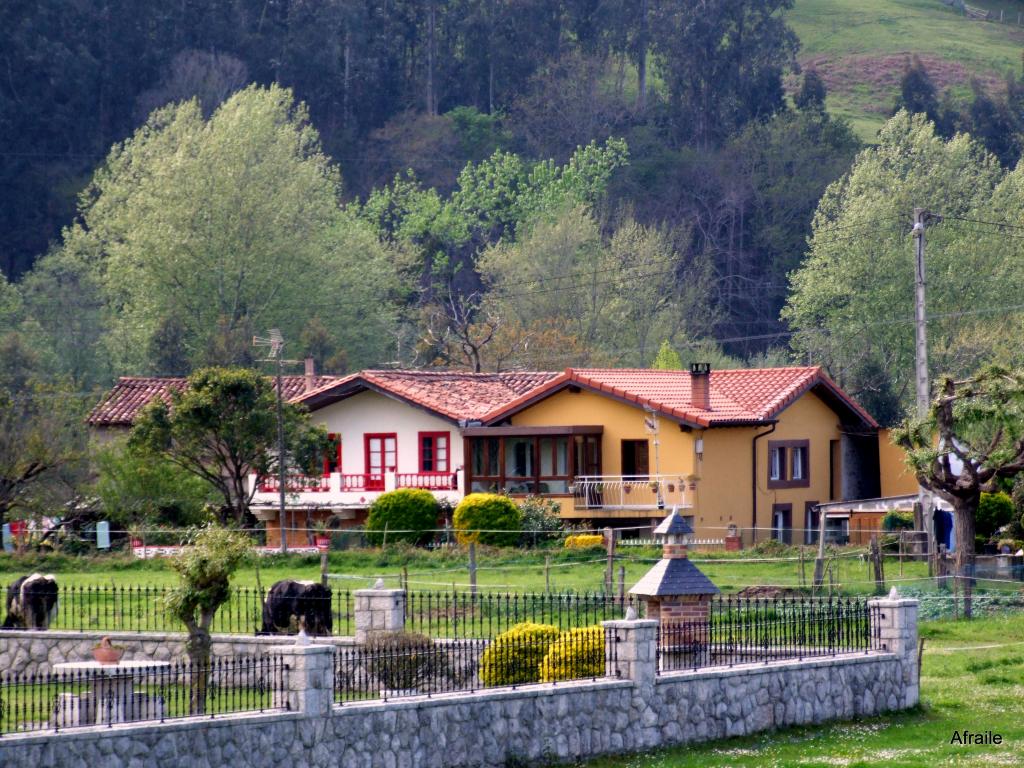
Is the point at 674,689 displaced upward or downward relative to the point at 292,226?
downward

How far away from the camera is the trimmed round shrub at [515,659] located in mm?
23969

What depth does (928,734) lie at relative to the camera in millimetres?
24062

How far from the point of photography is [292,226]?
79.6 meters

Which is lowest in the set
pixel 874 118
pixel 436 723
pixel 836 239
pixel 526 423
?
pixel 436 723

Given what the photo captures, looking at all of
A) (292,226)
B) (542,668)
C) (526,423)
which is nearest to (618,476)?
(526,423)

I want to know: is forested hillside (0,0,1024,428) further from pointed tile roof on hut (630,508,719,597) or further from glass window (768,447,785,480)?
pointed tile roof on hut (630,508,719,597)

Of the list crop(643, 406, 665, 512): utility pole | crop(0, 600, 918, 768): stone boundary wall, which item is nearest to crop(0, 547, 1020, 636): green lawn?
crop(0, 600, 918, 768): stone boundary wall

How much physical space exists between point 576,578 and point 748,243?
241 ft

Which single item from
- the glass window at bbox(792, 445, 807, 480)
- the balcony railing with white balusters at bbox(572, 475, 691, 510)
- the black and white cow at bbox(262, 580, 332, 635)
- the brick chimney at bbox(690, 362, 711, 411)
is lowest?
the black and white cow at bbox(262, 580, 332, 635)

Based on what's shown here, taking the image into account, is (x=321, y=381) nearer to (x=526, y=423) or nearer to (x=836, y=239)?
(x=526, y=423)

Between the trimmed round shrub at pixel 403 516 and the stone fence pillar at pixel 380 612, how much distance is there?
18628mm

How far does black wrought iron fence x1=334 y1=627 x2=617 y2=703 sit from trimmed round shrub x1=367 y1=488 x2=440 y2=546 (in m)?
21.5

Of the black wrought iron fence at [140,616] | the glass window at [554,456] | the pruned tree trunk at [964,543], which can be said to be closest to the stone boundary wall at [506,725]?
the black wrought iron fence at [140,616]

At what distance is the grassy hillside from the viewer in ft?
448
